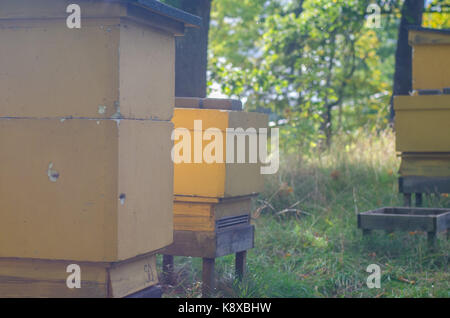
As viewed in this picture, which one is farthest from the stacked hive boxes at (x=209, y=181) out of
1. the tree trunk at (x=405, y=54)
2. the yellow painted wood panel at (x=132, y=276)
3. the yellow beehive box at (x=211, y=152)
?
the tree trunk at (x=405, y=54)

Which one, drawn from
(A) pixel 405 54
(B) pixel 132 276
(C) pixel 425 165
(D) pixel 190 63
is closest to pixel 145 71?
(B) pixel 132 276

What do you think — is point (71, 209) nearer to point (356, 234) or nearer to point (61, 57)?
point (61, 57)

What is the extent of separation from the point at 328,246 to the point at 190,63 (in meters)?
2.16

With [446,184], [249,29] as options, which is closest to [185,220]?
[446,184]

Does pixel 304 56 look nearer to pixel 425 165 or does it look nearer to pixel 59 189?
pixel 425 165

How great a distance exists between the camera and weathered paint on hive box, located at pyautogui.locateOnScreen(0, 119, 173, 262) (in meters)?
2.69

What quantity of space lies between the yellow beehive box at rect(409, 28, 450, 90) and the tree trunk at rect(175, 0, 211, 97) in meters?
2.42

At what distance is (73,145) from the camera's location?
8.93 ft

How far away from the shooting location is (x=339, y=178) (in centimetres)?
750

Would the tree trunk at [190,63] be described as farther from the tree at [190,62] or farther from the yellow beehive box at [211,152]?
the yellow beehive box at [211,152]

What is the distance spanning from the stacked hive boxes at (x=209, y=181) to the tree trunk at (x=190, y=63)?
1.69 metres

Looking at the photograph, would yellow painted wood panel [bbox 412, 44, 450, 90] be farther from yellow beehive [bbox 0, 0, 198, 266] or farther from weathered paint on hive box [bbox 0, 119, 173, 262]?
weathered paint on hive box [bbox 0, 119, 173, 262]

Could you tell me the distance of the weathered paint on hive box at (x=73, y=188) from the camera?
269cm
